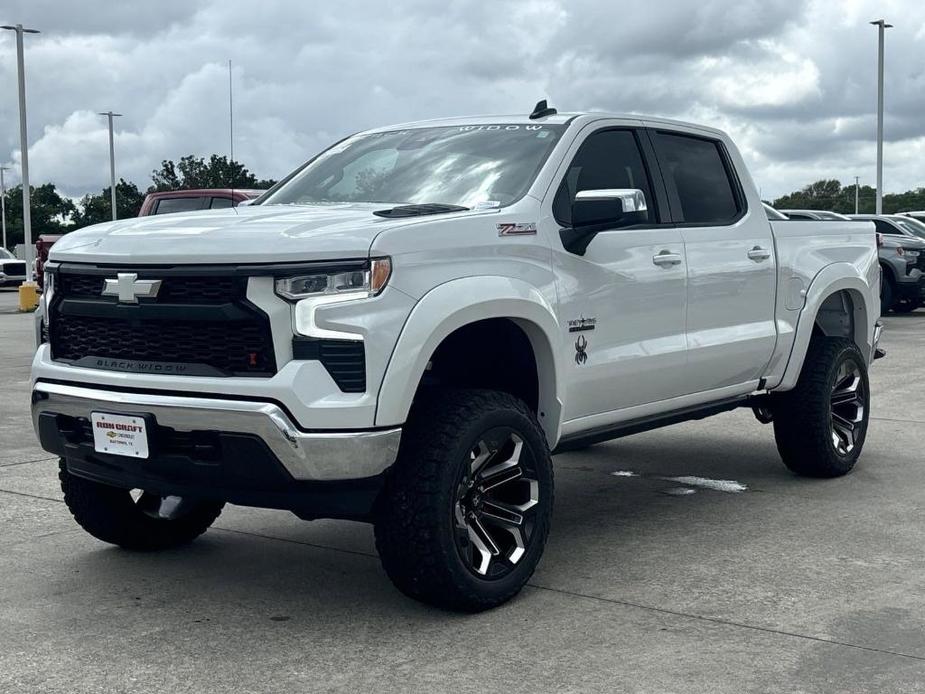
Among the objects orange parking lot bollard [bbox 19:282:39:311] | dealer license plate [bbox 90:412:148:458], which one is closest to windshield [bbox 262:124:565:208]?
dealer license plate [bbox 90:412:148:458]

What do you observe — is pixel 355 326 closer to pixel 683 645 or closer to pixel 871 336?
pixel 683 645

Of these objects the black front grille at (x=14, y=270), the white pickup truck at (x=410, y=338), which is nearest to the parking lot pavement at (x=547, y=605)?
the white pickup truck at (x=410, y=338)

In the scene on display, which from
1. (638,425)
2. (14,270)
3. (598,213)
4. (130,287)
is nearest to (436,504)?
(130,287)

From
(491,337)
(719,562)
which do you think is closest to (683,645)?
(719,562)

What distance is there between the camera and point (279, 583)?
202 inches

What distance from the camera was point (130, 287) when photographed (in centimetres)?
453

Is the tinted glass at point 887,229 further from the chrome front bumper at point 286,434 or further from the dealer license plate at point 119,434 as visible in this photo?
the dealer license plate at point 119,434

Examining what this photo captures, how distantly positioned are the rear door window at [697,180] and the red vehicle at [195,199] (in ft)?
31.4

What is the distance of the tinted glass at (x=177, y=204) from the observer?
52.7ft

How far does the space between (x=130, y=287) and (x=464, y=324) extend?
3.93 feet

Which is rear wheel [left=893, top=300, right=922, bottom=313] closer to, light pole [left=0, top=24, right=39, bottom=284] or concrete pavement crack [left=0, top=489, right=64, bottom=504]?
concrete pavement crack [left=0, top=489, right=64, bottom=504]

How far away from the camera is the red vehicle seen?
620 inches

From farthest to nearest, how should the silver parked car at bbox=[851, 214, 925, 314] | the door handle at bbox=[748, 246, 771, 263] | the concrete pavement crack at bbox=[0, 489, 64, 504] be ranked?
1. the silver parked car at bbox=[851, 214, 925, 314]
2. the concrete pavement crack at bbox=[0, 489, 64, 504]
3. the door handle at bbox=[748, 246, 771, 263]

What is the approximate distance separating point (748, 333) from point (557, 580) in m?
1.94
